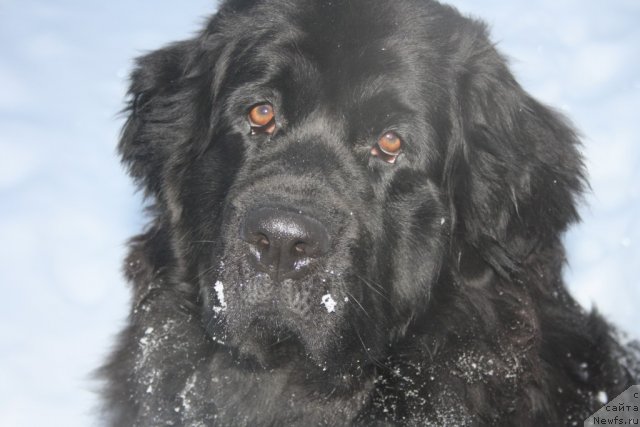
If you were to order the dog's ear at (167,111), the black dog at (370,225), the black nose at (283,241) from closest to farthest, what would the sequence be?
1. the black nose at (283,241)
2. the black dog at (370,225)
3. the dog's ear at (167,111)

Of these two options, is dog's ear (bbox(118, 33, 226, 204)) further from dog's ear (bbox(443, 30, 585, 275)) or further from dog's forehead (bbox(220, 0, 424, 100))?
dog's ear (bbox(443, 30, 585, 275))

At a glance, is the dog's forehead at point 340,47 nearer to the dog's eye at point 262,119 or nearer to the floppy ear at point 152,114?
the dog's eye at point 262,119

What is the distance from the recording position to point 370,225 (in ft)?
10.4

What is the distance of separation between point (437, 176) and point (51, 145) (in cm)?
390

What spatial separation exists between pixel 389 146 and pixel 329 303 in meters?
0.75

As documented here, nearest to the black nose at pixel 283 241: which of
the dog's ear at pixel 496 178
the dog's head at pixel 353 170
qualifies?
the dog's head at pixel 353 170

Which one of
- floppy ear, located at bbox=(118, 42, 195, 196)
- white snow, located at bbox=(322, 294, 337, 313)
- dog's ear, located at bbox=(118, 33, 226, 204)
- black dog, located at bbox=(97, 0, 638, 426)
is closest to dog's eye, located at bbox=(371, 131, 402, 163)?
black dog, located at bbox=(97, 0, 638, 426)

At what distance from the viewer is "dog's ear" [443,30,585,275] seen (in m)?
3.46

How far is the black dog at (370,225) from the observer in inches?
125

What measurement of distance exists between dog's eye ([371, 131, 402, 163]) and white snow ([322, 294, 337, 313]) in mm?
691

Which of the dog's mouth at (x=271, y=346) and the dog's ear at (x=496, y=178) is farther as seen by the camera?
the dog's ear at (x=496, y=178)

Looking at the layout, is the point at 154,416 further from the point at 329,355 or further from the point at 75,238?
the point at 75,238

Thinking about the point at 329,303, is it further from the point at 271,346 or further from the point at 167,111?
the point at 167,111

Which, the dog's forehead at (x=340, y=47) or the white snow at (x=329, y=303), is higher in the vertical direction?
the dog's forehead at (x=340, y=47)
